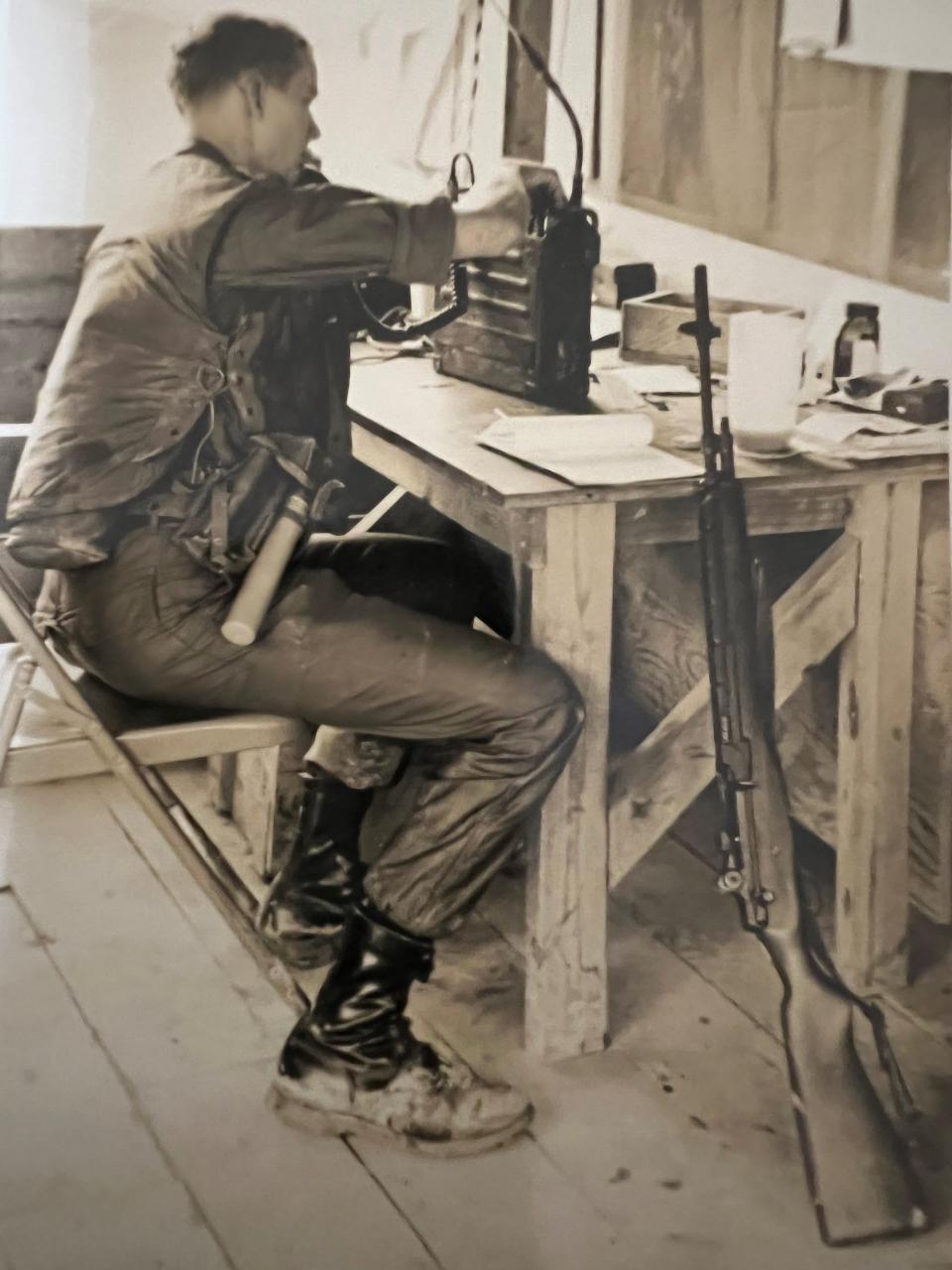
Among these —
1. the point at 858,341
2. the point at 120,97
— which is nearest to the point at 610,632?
the point at 858,341

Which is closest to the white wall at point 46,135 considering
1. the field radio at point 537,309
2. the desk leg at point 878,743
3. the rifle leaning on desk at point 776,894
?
the field radio at point 537,309

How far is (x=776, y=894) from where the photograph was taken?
1.87 m

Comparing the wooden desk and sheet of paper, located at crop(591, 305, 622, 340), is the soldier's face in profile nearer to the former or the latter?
the wooden desk

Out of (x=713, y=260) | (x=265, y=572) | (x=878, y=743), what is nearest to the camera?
(x=265, y=572)

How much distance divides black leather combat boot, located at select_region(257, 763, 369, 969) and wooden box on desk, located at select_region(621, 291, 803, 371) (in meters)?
0.58

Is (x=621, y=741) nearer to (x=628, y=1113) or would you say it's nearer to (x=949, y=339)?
(x=628, y=1113)

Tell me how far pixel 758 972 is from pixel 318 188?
3.28ft

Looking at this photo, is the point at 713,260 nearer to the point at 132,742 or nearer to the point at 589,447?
the point at 589,447

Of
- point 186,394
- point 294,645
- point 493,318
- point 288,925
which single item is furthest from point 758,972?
point 186,394

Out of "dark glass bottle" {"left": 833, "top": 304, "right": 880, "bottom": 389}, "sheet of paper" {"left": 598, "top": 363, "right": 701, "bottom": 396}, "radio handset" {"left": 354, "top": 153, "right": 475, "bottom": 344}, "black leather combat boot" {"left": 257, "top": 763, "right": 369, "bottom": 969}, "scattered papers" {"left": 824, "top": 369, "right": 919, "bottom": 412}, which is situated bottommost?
"black leather combat boot" {"left": 257, "top": 763, "right": 369, "bottom": 969}

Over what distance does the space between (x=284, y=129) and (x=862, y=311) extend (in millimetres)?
679

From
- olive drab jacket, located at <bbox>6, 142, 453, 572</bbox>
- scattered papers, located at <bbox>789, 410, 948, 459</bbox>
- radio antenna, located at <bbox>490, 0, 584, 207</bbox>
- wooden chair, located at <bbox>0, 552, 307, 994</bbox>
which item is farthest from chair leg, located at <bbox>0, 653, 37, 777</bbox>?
scattered papers, located at <bbox>789, 410, 948, 459</bbox>

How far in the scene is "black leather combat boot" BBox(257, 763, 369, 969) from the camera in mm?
1771

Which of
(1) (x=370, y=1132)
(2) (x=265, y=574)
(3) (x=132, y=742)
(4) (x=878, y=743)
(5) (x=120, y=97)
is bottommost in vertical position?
(1) (x=370, y=1132)
